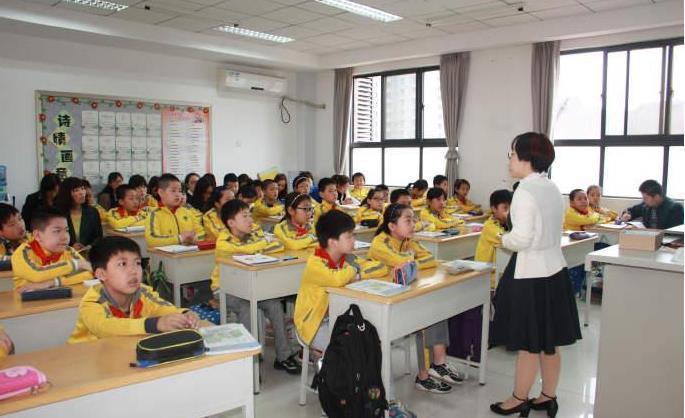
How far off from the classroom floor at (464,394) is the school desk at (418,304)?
0.17 meters

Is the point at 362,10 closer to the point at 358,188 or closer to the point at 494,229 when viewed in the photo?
the point at 358,188

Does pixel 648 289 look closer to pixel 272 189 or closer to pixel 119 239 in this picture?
pixel 119 239

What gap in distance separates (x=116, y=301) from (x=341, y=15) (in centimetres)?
548

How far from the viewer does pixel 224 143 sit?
896 centimetres

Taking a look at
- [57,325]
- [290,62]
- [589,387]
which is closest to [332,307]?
[57,325]

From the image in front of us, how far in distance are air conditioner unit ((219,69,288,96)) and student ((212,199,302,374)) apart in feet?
17.4

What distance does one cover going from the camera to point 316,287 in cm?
292

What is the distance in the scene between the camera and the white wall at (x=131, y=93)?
6.71 meters

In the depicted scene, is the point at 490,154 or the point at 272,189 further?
the point at 490,154

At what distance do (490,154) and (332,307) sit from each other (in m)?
5.82

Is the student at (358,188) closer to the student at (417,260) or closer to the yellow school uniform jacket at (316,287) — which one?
the student at (417,260)

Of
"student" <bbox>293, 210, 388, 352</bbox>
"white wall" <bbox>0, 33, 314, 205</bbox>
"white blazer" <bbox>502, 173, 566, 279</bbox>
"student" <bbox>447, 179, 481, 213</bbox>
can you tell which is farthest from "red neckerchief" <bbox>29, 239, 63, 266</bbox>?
"student" <bbox>447, 179, 481, 213</bbox>

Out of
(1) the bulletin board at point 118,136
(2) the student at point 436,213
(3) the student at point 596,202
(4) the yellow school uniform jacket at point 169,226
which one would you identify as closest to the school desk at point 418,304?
(4) the yellow school uniform jacket at point 169,226

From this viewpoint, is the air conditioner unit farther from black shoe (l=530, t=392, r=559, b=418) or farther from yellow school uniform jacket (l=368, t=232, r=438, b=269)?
black shoe (l=530, t=392, r=559, b=418)
